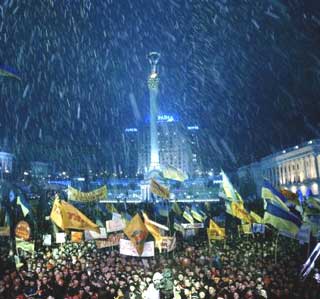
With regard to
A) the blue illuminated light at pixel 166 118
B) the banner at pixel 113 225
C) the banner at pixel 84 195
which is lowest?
the banner at pixel 113 225

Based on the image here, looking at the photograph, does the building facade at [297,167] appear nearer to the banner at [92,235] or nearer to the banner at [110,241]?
the banner at [110,241]

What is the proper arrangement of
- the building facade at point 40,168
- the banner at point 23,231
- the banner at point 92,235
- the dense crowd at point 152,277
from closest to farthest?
the dense crowd at point 152,277 < the banner at point 23,231 < the banner at point 92,235 < the building facade at point 40,168

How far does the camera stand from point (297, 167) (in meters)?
63.6

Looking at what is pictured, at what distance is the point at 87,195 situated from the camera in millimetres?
18750

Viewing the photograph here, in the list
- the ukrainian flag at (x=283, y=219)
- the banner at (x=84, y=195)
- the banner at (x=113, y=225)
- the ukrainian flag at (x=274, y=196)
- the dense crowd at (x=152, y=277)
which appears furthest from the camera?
the banner at (x=84, y=195)

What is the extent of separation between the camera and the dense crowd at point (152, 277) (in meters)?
10.8

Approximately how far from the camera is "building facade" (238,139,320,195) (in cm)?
5578

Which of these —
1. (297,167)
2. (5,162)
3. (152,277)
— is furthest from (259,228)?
(5,162)

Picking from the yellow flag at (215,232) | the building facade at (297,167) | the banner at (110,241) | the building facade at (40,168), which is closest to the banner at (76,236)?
the banner at (110,241)

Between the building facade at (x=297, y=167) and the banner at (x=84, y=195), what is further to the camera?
the building facade at (x=297, y=167)

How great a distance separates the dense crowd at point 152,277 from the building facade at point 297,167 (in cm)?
4167

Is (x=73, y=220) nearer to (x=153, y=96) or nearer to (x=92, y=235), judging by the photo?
(x=92, y=235)

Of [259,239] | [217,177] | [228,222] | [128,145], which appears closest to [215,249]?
[259,239]

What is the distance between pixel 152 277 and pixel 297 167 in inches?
2211
